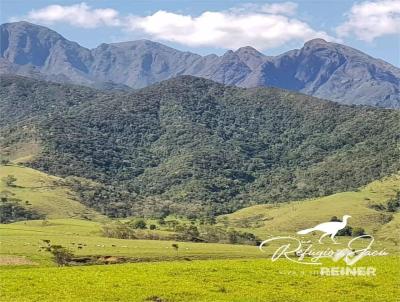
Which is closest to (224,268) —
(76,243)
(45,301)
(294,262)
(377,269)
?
(294,262)

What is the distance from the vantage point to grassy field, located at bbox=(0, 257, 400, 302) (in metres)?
42.0

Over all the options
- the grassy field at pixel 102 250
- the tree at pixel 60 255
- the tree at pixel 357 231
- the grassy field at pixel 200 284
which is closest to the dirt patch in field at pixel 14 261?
the grassy field at pixel 102 250

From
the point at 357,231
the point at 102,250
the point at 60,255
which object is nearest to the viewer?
the point at 60,255

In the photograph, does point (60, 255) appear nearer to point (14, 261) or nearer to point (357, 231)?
point (14, 261)

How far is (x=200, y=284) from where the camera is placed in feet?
151

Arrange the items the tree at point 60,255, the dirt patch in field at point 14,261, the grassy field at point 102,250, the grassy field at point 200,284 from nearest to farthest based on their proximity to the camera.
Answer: the grassy field at point 200,284
the dirt patch in field at point 14,261
the tree at point 60,255
the grassy field at point 102,250

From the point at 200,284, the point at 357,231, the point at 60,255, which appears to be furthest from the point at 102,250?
the point at 357,231

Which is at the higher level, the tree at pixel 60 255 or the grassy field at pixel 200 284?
the grassy field at pixel 200 284

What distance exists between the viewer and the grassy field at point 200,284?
42.0 metres

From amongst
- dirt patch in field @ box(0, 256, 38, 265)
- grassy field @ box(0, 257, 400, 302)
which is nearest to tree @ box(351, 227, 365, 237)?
grassy field @ box(0, 257, 400, 302)

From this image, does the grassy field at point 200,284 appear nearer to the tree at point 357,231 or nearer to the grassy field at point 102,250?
the grassy field at point 102,250

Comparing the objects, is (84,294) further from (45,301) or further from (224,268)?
(224,268)

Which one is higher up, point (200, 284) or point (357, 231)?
point (200, 284)

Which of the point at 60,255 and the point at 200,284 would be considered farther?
the point at 60,255
